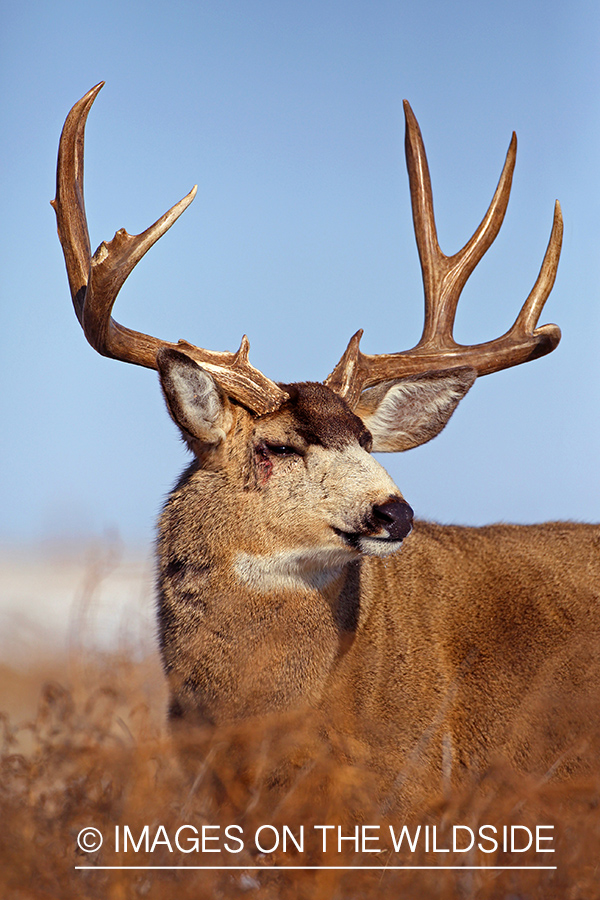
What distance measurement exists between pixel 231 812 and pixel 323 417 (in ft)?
6.62

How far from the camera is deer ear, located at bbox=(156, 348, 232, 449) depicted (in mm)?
4543

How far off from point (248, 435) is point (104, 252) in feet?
4.18

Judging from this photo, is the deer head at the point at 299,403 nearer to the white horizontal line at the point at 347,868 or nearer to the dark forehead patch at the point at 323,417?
the dark forehead patch at the point at 323,417

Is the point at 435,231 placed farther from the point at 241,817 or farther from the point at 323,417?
the point at 241,817

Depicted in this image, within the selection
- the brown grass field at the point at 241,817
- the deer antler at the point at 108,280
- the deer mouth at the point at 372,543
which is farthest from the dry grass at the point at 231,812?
the deer antler at the point at 108,280

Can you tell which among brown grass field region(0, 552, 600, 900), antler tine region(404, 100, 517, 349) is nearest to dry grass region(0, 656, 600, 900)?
brown grass field region(0, 552, 600, 900)

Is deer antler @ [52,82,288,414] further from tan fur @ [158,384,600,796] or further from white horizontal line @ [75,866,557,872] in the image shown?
white horizontal line @ [75,866,557,872]

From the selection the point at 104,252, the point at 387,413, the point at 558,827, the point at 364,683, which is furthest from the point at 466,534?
the point at 104,252

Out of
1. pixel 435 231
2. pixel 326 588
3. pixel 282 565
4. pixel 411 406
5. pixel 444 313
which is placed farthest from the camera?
pixel 435 231

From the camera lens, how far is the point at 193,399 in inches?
185

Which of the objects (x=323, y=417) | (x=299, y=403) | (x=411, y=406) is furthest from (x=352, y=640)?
(x=411, y=406)

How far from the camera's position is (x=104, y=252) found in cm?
491

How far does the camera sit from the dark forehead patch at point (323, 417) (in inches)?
185

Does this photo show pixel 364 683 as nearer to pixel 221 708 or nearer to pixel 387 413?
pixel 221 708
